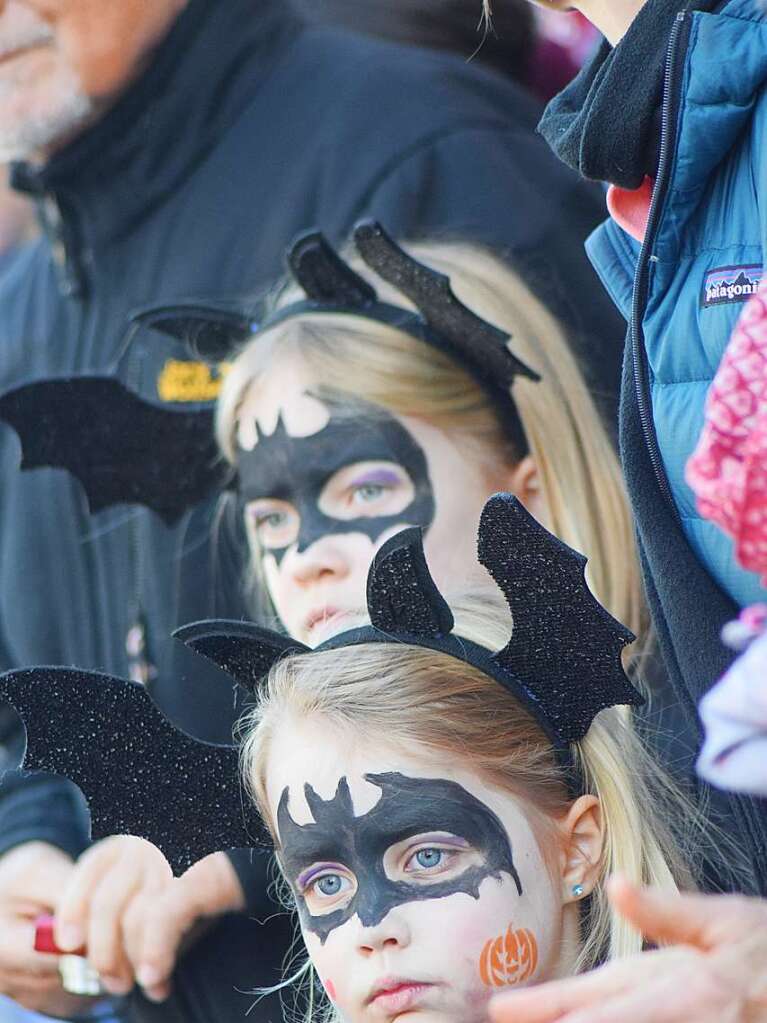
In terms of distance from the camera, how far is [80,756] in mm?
1330

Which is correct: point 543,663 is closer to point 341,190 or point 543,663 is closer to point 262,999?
point 262,999

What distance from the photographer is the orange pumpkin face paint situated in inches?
44.7

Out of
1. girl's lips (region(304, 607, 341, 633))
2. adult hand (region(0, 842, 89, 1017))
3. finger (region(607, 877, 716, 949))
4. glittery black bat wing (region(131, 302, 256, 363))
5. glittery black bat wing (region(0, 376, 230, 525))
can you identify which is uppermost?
finger (region(607, 877, 716, 949))

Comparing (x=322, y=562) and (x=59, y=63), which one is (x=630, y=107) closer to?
(x=322, y=562)

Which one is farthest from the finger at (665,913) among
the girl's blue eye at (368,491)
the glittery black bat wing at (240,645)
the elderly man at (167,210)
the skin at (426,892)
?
the elderly man at (167,210)

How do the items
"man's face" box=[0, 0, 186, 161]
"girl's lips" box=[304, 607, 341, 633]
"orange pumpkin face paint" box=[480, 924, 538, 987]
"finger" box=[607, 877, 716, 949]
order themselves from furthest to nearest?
"man's face" box=[0, 0, 186, 161] → "girl's lips" box=[304, 607, 341, 633] → "orange pumpkin face paint" box=[480, 924, 538, 987] → "finger" box=[607, 877, 716, 949]

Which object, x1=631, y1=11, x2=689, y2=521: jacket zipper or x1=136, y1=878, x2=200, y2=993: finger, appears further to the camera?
x1=136, y1=878, x2=200, y2=993: finger

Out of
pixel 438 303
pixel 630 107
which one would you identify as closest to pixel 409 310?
pixel 438 303

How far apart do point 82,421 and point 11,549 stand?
43 centimetres

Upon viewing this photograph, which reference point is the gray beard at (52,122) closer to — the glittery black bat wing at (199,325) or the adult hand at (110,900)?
the glittery black bat wing at (199,325)

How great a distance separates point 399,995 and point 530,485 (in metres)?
0.63

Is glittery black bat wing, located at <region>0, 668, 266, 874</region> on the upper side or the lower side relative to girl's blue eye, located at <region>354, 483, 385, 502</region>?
lower

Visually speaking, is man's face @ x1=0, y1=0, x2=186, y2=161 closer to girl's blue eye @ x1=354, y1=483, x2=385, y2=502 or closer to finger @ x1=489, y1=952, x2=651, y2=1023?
girl's blue eye @ x1=354, y1=483, x2=385, y2=502

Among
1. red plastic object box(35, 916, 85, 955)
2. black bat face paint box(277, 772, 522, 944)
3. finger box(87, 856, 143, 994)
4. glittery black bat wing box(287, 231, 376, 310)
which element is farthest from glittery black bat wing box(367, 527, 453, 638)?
red plastic object box(35, 916, 85, 955)
